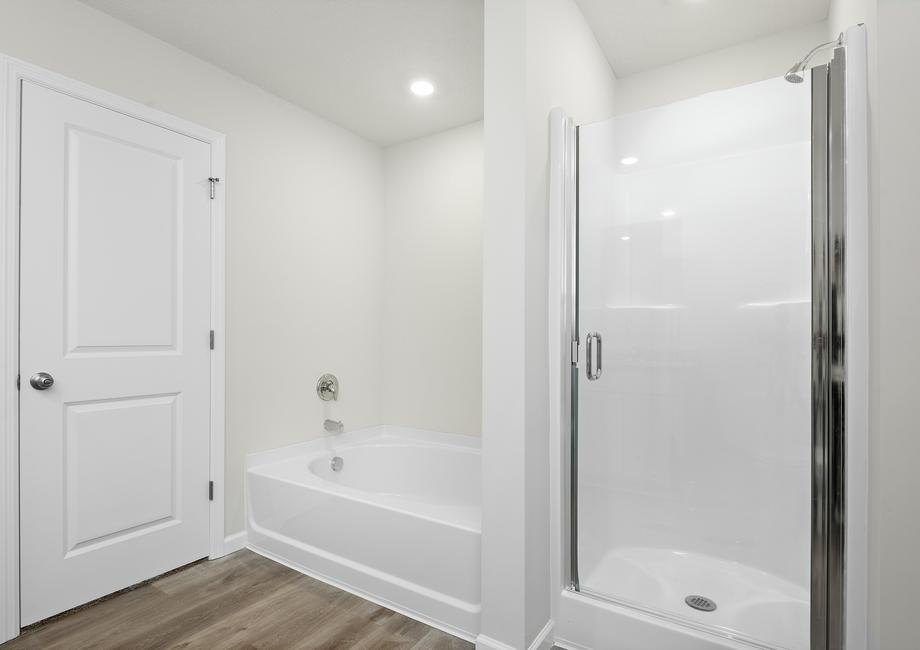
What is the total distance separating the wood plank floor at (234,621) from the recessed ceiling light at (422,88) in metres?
2.53

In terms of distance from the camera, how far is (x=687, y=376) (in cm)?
192

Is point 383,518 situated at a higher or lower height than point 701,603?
higher

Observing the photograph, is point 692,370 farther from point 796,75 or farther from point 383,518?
point 383,518

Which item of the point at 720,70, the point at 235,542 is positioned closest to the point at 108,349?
the point at 235,542

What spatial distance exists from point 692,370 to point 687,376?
30mm

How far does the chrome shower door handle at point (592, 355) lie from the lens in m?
1.89

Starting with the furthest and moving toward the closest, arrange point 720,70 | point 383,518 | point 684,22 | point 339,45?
point 720,70, point 339,45, point 684,22, point 383,518

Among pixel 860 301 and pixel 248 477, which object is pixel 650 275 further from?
pixel 248 477

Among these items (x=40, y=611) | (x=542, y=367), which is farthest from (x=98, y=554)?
(x=542, y=367)

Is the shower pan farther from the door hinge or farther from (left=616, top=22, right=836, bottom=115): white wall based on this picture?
the door hinge

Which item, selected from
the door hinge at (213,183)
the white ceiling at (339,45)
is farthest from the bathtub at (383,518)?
the white ceiling at (339,45)

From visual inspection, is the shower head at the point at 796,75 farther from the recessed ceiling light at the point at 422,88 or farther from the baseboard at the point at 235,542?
the baseboard at the point at 235,542

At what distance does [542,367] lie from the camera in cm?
184

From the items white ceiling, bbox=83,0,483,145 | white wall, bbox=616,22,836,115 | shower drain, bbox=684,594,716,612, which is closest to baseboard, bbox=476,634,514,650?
shower drain, bbox=684,594,716,612
